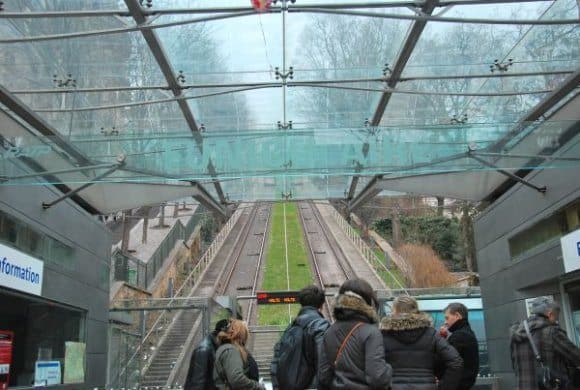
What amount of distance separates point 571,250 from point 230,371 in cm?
549

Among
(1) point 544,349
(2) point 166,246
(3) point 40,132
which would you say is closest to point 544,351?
(1) point 544,349

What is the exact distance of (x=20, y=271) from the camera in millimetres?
8031

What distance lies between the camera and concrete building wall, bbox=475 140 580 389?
860cm

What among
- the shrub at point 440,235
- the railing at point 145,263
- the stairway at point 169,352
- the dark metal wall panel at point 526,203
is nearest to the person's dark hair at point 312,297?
the dark metal wall panel at point 526,203

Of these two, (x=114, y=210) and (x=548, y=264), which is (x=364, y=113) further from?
(x=114, y=210)

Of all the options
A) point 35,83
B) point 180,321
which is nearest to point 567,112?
point 35,83

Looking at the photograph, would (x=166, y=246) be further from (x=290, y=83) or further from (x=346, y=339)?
(x=346, y=339)

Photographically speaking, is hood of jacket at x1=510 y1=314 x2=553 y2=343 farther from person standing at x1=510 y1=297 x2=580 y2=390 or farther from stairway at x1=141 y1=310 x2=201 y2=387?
stairway at x1=141 y1=310 x2=201 y2=387

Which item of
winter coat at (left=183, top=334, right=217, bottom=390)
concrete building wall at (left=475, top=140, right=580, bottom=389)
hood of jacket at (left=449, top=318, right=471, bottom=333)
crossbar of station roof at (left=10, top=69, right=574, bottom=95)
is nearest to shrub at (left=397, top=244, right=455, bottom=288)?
concrete building wall at (left=475, top=140, right=580, bottom=389)

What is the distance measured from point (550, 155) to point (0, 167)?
6.63 metres

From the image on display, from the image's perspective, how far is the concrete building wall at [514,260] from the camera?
860cm

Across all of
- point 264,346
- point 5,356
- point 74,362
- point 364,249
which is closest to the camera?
point 5,356

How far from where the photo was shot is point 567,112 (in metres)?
8.51

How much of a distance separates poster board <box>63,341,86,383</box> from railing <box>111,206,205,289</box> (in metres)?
10.9
